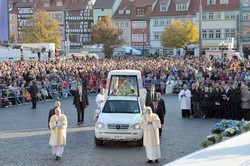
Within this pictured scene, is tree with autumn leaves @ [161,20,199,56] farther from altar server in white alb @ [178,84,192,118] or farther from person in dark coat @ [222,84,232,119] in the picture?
person in dark coat @ [222,84,232,119]

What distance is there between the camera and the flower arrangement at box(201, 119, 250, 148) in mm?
12422

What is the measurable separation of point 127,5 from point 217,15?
59.4 feet

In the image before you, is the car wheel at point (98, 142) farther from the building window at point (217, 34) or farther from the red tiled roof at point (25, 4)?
the red tiled roof at point (25, 4)

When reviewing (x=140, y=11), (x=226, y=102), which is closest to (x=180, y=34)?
(x=140, y=11)

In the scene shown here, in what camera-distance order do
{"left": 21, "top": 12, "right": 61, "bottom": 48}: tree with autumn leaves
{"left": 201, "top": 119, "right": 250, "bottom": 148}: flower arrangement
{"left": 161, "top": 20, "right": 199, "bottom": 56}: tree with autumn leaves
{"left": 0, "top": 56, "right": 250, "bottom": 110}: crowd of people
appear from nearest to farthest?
{"left": 201, "top": 119, "right": 250, "bottom": 148}: flower arrangement
{"left": 0, "top": 56, "right": 250, "bottom": 110}: crowd of people
{"left": 161, "top": 20, "right": 199, "bottom": 56}: tree with autumn leaves
{"left": 21, "top": 12, "right": 61, "bottom": 48}: tree with autumn leaves

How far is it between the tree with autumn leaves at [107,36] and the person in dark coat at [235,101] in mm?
58559

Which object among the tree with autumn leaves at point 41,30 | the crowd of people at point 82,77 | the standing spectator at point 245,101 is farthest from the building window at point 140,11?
the standing spectator at point 245,101

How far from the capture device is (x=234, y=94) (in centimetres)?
2378

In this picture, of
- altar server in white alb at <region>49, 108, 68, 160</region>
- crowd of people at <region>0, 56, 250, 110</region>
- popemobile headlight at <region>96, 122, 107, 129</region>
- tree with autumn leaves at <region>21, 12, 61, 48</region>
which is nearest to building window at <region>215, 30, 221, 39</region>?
tree with autumn leaves at <region>21, 12, 61, 48</region>

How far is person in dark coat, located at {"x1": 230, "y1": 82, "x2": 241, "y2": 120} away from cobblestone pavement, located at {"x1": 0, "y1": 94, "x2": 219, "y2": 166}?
3.31 ft

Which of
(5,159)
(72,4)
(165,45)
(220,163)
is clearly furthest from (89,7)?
(220,163)

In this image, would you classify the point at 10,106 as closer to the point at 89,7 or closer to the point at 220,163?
the point at 220,163

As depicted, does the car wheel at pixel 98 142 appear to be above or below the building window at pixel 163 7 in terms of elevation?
below

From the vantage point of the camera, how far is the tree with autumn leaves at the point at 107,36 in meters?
83.4
